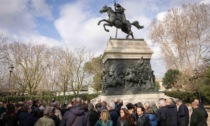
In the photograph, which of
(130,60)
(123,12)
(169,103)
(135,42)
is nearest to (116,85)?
(130,60)

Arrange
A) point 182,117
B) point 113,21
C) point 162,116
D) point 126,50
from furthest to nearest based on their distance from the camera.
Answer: point 113,21 < point 126,50 < point 182,117 < point 162,116

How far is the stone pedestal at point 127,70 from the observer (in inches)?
550

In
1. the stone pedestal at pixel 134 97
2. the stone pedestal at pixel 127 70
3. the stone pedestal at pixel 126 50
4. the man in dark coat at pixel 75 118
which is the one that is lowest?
the man in dark coat at pixel 75 118

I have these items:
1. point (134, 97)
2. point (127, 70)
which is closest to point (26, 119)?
point (134, 97)

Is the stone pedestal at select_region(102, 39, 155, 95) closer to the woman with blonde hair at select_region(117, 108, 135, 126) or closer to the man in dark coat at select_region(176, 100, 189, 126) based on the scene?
the man in dark coat at select_region(176, 100, 189, 126)

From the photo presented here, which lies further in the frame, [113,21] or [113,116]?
[113,21]

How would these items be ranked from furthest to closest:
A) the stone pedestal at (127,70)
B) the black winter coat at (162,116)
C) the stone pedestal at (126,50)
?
the stone pedestal at (126,50) < the stone pedestal at (127,70) < the black winter coat at (162,116)

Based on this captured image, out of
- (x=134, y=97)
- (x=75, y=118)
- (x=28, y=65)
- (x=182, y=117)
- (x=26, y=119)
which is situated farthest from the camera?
(x=28, y=65)

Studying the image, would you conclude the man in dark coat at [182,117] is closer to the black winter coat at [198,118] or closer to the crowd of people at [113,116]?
the crowd of people at [113,116]

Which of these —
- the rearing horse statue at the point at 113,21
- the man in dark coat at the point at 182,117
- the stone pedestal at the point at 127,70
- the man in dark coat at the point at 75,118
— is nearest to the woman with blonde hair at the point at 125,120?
the man in dark coat at the point at 75,118

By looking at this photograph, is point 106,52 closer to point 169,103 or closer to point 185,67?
point 169,103

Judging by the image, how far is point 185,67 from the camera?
29641 mm

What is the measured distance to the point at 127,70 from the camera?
14148 millimetres

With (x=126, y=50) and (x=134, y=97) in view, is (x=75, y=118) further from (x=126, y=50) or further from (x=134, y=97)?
(x=126, y=50)
